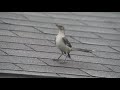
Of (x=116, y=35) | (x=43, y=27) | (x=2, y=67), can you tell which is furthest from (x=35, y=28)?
(x=2, y=67)

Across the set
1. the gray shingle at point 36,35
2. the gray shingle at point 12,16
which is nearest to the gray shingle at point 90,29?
the gray shingle at point 36,35

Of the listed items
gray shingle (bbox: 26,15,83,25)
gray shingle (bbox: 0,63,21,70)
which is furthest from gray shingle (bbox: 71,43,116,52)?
gray shingle (bbox: 0,63,21,70)

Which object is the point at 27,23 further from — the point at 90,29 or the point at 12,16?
the point at 90,29

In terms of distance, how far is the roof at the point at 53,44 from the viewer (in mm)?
6016

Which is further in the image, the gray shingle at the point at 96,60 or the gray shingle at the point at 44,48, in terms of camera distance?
the gray shingle at the point at 44,48

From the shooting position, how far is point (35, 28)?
24.8 ft

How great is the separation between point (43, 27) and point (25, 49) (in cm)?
114

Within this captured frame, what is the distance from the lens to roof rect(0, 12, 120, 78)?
602 cm

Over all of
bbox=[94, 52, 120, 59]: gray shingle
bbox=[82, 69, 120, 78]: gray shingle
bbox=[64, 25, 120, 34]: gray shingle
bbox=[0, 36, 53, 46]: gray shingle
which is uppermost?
bbox=[64, 25, 120, 34]: gray shingle

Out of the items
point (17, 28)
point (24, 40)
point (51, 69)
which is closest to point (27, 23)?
point (17, 28)

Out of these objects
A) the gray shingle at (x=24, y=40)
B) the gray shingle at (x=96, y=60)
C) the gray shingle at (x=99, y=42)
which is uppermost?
the gray shingle at (x=99, y=42)

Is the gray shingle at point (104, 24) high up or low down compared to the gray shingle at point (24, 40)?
up

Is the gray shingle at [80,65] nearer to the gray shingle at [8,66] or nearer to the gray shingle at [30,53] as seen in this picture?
the gray shingle at [30,53]

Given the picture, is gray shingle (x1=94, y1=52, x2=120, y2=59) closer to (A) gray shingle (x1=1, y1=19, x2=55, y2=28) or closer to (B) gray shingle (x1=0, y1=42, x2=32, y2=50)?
(B) gray shingle (x1=0, y1=42, x2=32, y2=50)
